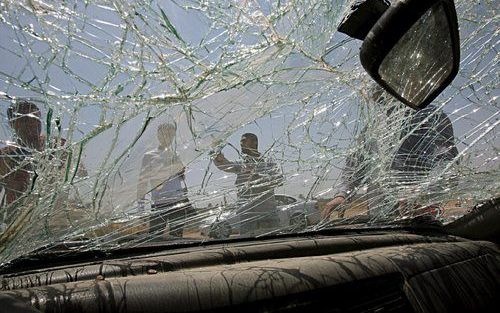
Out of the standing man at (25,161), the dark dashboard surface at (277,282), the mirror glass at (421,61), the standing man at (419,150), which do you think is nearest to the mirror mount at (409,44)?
the mirror glass at (421,61)

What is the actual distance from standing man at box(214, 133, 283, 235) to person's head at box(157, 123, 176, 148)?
30 cm

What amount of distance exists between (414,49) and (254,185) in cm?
100

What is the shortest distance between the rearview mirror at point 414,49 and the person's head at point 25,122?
46.9 inches

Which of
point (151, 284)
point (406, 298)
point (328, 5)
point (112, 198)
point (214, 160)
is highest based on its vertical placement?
point (328, 5)

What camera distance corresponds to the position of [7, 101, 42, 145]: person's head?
1410 mm

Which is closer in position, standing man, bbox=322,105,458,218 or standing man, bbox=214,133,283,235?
standing man, bbox=214,133,283,235

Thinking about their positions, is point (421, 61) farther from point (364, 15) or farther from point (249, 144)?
point (249, 144)

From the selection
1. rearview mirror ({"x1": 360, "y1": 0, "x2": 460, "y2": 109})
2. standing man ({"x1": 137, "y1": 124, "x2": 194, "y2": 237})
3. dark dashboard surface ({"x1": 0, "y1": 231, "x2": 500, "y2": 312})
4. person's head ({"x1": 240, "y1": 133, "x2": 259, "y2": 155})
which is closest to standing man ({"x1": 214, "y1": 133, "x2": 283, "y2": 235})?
person's head ({"x1": 240, "y1": 133, "x2": 259, "y2": 155})

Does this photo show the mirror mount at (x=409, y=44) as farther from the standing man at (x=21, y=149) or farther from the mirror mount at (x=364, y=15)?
the standing man at (x=21, y=149)

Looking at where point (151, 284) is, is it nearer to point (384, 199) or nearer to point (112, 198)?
point (112, 198)

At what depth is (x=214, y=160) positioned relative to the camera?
74.1 inches

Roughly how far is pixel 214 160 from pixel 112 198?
1.77ft

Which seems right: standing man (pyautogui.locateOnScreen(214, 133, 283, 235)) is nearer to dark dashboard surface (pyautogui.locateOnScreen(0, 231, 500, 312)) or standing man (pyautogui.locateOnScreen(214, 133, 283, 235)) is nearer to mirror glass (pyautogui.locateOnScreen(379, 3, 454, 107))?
dark dashboard surface (pyautogui.locateOnScreen(0, 231, 500, 312))

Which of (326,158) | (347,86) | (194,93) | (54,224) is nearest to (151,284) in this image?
(54,224)
